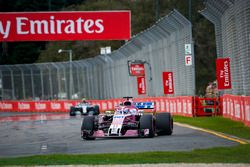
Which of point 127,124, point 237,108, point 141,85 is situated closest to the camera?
point 127,124

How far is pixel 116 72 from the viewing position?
60281mm

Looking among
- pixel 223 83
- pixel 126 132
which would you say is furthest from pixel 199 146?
pixel 223 83

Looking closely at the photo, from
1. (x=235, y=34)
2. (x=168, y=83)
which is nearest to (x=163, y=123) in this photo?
(x=235, y=34)

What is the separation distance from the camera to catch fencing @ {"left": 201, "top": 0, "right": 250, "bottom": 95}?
25641 millimetres

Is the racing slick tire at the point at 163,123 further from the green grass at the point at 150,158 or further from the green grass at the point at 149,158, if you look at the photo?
the green grass at the point at 150,158

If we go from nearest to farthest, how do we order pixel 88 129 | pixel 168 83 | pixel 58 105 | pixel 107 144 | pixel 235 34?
1. pixel 107 144
2. pixel 88 129
3. pixel 235 34
4. pixel 168 83
5. pixel 58 105

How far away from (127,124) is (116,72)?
37611mm

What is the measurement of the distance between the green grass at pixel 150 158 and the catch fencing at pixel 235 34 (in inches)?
352

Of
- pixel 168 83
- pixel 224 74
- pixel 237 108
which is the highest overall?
pixel 224 74

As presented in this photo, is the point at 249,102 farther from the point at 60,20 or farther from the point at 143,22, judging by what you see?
the point at 143,22

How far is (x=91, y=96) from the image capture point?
68438 millimetres

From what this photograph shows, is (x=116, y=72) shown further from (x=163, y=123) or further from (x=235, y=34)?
(x=163, y=123)

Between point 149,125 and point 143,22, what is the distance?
57.8 meters

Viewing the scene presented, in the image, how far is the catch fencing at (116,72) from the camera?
38.7 m
